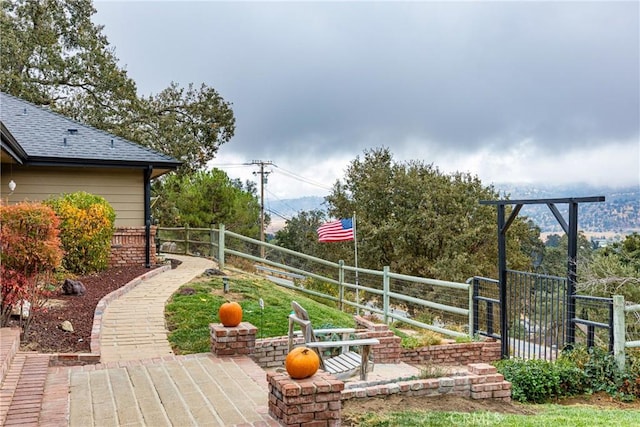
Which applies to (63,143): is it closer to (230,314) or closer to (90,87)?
(230,314)

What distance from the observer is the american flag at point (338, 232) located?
13.0m

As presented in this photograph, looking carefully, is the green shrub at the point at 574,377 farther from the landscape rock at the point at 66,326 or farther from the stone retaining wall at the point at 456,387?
the landscape rock at the point at 66,326

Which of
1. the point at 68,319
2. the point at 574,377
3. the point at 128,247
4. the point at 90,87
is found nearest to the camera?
the point at 574,377

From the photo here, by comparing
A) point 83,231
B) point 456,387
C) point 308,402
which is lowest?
point 456,387

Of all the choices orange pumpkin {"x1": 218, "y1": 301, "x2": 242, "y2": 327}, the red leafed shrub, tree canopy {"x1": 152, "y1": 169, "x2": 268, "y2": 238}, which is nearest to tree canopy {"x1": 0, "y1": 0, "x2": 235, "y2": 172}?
tree canopy {"x1": 152, "y1": 169, "x2": 268, "y2": 238}

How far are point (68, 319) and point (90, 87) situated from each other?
16.5m

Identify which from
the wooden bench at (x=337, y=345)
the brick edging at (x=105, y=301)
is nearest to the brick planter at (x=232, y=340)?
the wooden bench at (x=337, y=345)

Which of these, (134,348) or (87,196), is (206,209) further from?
(134,348)

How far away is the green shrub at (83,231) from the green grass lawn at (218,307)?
2.28 m

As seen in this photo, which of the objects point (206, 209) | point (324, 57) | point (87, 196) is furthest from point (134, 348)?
point (206, 209)

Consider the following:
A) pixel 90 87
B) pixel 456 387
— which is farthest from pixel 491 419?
pixel 90 87

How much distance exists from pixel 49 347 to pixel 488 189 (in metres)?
23.2

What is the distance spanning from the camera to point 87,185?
496 inches

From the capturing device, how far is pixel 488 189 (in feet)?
84.8
